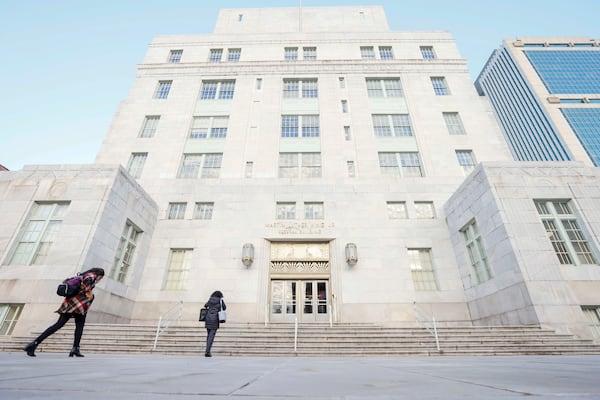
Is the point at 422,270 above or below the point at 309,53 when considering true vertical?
below

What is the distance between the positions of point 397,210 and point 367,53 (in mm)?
17018

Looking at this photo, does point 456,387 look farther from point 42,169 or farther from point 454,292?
point 42,169

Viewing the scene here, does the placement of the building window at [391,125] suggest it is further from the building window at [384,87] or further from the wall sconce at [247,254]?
the wall sconce at [247,254]

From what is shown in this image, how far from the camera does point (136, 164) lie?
20.1 m

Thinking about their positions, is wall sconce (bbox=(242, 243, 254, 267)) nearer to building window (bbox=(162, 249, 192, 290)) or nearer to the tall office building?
building window (bbox=(162, 249, 192, 290))

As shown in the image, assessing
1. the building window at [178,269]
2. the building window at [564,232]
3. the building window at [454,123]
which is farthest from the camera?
the building window at [454,123]

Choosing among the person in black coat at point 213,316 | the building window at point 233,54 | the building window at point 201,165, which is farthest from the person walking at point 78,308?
the building window at point 233,54

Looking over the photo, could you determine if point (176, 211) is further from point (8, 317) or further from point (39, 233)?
point (8, 317)

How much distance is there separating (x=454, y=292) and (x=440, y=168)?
828cm

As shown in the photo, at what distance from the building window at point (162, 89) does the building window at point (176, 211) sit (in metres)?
11.0

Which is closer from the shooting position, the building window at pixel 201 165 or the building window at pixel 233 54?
the building window at pixel 201 165

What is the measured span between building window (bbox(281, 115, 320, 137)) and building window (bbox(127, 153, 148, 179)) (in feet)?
34.2

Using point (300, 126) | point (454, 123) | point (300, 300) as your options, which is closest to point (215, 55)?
point (300, 126)

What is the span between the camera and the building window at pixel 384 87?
2350cm
